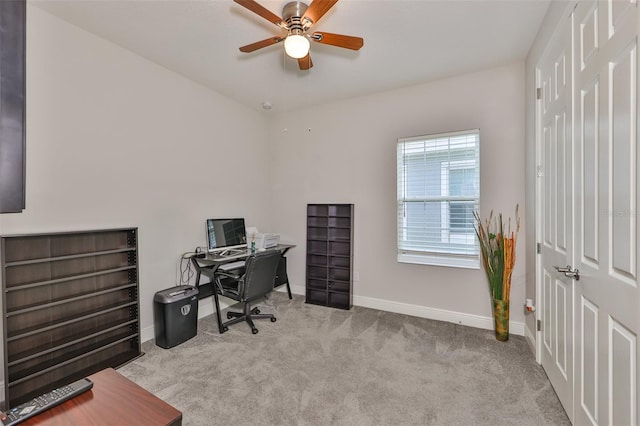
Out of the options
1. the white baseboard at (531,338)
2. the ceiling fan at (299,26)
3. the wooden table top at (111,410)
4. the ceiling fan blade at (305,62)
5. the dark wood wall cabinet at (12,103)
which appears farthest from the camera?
the white baseboard at (531,338)

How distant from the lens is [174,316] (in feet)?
8.60

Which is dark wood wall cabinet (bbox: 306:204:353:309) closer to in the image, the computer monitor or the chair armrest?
the computer monitor

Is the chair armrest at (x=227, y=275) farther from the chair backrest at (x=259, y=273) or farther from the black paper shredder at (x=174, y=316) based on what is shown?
the black paper shredder at (x=174, y=316)

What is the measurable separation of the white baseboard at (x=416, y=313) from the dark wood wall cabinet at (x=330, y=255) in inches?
10.8

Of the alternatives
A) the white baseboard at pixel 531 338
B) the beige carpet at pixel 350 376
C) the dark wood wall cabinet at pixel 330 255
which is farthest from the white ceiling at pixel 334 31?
the beige carpet at pixel 350 376

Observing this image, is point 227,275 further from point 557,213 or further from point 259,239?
point 557,213

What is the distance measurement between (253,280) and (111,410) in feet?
5.84

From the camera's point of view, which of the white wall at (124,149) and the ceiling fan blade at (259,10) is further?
the white wall at (124,149)

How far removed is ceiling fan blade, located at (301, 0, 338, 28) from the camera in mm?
1703

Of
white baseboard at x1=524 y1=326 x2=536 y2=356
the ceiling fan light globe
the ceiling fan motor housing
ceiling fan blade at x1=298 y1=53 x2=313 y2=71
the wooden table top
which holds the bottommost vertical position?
white baseboard at x1=524 y1=326 x2=536 y2=356

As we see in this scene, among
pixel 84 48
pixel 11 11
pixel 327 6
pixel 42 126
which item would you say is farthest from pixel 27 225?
pixel 327 6

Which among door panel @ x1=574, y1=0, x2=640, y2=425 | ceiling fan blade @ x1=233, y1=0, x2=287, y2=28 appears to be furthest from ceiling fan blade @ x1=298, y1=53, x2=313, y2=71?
door panel @ x1=574, y1=0, x2=640, y2=425

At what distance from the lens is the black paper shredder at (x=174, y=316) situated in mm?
2582

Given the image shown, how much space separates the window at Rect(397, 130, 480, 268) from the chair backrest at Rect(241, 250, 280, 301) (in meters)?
1.57
